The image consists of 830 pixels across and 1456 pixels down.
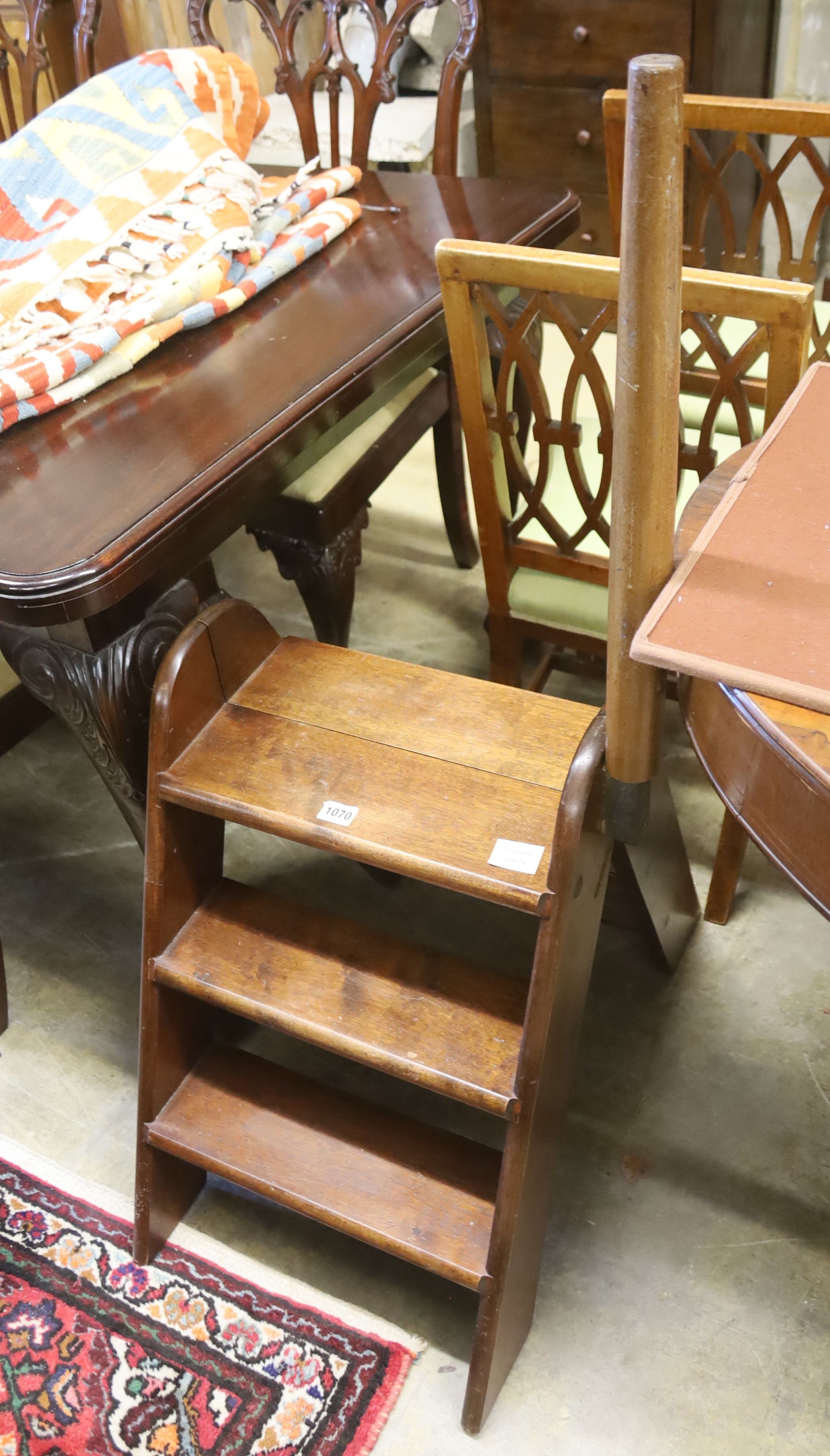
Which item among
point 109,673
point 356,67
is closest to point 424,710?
point 109,673

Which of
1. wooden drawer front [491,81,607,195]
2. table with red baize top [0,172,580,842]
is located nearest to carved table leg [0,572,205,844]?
table with red baize top [0,172,580,842]

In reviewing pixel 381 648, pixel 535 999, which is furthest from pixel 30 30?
pixel 535 999

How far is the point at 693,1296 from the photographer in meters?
1.24

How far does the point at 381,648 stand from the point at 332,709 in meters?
0.91

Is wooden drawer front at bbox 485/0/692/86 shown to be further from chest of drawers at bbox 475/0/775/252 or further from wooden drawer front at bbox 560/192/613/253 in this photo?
wooden drawer front at bbox 560/192/613/253

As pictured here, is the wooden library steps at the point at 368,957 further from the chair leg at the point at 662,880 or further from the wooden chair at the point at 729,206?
the wooden chair at the point at 729,206

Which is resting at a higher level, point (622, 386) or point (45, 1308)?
point (622, 386)

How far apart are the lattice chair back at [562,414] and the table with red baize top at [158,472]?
0.45ft

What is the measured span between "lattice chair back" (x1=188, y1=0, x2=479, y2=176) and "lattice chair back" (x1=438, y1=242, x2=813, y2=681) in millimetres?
399

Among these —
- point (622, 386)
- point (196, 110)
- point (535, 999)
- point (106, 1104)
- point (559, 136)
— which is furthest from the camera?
point (559, 136)

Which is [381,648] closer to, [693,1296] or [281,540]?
[281,540]

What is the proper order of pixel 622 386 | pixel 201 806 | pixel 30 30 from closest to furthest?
1. pixel 622 386
2. pixel 201 806
3. pixel 30 30

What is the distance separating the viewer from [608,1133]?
4.58 feet

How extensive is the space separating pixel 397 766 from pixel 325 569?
622mm
